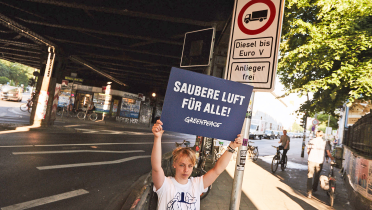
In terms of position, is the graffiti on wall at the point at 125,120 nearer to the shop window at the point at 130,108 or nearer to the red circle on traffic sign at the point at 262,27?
the shop window at the point at 130,108

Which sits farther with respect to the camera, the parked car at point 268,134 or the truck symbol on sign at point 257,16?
the parked car at point 268,134

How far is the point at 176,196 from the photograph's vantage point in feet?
6.71

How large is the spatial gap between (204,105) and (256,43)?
923mm

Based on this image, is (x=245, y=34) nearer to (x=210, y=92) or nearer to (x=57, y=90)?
(x=210, y=92)

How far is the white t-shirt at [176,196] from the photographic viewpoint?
202 cm

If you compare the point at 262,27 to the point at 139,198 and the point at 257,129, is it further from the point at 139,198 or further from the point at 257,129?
the point at 257,129

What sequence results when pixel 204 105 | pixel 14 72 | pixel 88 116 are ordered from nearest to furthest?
pixel 204 105 → pixel 88 116 → pixel 14 72

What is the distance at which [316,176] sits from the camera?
24.8 feet

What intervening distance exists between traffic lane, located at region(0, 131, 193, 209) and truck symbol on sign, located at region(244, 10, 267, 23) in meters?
4.09

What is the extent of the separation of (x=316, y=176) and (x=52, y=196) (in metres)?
7.41

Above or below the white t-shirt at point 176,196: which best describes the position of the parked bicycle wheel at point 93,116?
below

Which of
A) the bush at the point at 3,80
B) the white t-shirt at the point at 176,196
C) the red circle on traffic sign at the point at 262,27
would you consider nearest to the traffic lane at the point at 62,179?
the white t-shirt at the point at 176,196

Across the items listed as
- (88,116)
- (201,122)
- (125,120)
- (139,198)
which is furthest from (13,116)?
(201,122)

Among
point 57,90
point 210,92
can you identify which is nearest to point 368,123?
point 210,92
